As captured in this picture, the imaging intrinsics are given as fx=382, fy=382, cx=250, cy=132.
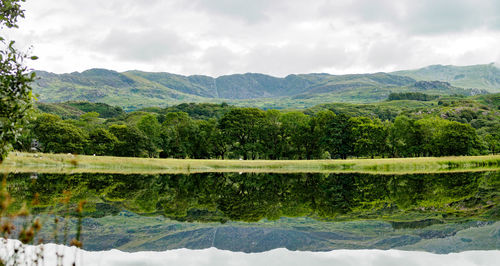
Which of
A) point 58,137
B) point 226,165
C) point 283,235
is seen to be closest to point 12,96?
point 283,235

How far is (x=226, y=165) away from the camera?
6362 centimetres

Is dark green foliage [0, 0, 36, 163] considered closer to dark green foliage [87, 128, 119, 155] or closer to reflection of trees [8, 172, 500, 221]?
reflection of trees [8, 172, 500, 221]

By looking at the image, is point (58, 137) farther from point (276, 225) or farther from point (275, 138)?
point (276, 225)

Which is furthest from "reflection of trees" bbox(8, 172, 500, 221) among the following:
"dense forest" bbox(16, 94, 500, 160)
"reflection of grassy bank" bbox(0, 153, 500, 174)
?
"dense forest" bbox(16, 94, 500, 160)

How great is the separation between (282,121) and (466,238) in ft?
250

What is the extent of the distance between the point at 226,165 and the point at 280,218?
44.8 metres

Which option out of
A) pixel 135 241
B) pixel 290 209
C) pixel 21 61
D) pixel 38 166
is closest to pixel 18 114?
pixel 21 61

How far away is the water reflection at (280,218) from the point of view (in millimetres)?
13969

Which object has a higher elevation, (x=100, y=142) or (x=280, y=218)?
(x=100, y=142)

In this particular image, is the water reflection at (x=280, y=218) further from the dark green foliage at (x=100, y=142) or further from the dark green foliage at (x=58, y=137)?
the dark green foliage at (x=100, y=142)

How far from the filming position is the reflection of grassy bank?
164 ft

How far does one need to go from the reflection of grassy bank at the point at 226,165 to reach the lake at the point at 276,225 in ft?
75.3

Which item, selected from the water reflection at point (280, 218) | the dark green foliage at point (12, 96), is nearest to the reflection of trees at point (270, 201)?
the water reflection at point (280, 218)

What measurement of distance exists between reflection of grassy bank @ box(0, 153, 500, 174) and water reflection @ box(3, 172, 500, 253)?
23.2 meters
